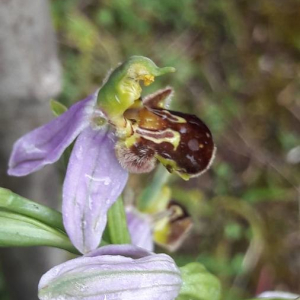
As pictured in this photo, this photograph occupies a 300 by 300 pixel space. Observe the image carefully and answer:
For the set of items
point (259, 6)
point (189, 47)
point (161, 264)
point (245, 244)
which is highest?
point (259, 6)

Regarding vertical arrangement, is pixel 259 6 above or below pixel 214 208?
above

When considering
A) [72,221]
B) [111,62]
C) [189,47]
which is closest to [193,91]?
[189,47]

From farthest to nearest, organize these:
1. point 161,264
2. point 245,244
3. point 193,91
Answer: point 193,91 → point 245,244 → point 161,264

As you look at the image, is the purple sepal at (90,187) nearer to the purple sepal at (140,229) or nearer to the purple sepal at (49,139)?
the purple sepal at (49,139)

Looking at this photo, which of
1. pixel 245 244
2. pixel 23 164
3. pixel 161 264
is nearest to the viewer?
pixel 161 264

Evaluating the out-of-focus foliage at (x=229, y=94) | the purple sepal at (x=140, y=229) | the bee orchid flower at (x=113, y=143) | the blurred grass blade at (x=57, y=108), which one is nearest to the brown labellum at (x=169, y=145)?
the bee orchid flower at (x=113, y=143)

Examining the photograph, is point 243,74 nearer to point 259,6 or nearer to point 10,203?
point 259,6
